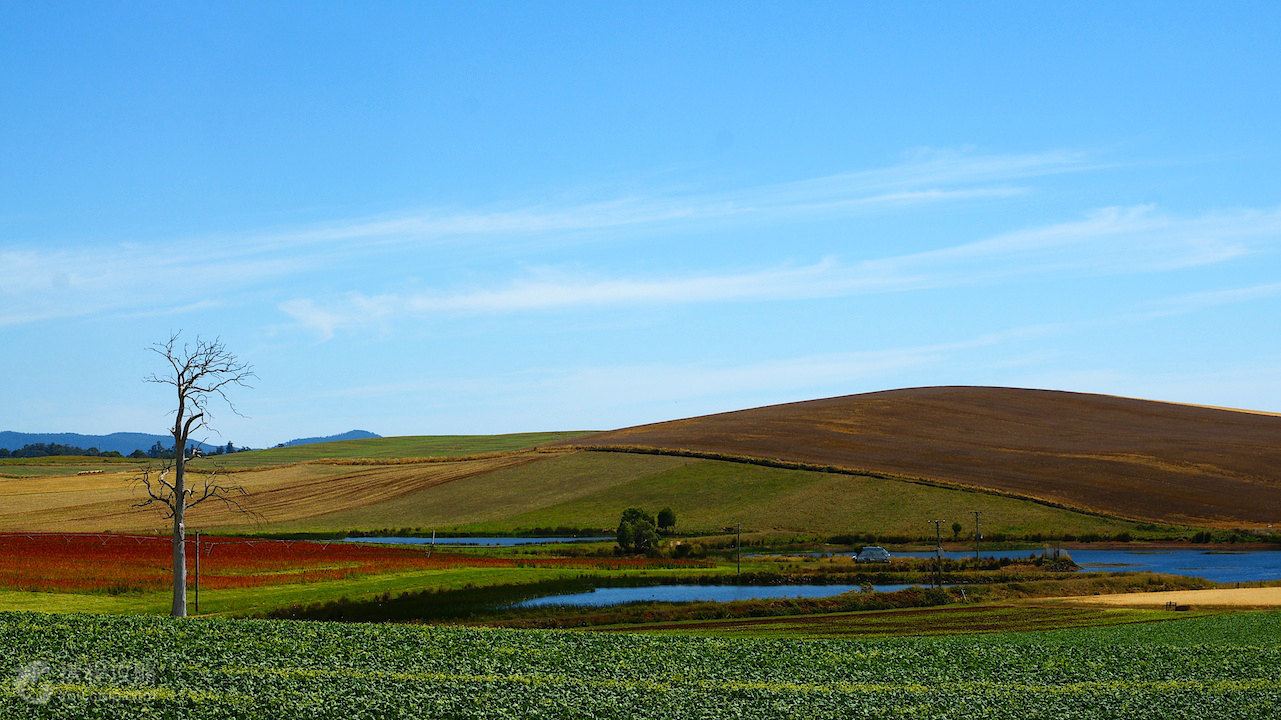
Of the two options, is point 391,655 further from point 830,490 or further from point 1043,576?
point 830,490

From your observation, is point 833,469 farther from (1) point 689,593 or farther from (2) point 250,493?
(2) point 250,493

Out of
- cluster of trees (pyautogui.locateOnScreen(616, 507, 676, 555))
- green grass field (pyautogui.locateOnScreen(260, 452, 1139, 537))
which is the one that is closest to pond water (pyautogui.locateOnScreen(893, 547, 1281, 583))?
green grass field (pyautogui.locateOnScreen(260, 452, 1139, 537))

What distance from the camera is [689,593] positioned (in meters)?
66.1

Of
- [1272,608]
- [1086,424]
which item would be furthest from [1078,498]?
[1272,608]

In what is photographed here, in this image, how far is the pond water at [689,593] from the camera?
201ft

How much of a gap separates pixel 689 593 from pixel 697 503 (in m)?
54.7

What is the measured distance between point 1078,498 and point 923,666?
300 feet

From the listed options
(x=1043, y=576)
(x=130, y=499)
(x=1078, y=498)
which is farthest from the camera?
(x=130, y=499)

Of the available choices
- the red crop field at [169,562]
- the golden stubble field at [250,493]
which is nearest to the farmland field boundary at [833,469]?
the golden stubble field at [250,493]

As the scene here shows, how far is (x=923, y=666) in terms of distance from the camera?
107ft

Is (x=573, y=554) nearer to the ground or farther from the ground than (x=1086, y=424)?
nearer to the ground

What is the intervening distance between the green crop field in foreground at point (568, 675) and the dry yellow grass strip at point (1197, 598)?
22839mm

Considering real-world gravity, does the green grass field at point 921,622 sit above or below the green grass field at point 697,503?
below

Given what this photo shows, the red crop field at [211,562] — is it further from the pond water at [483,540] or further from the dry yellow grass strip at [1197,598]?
the dry yellow grass strip at [1197,598]
